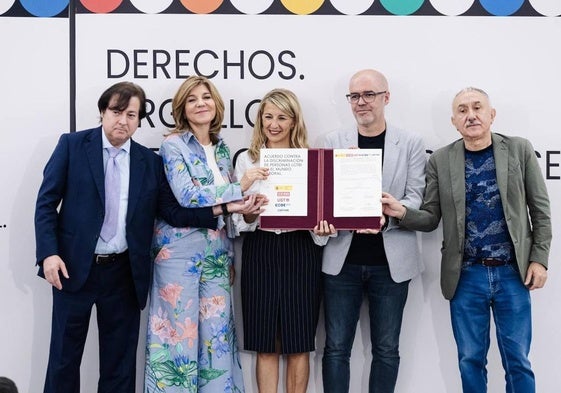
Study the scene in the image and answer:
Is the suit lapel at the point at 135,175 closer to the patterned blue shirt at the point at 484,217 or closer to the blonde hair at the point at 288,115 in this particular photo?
the blonde hair at the point at 288,115

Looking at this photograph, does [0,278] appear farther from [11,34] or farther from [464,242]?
[464,242]

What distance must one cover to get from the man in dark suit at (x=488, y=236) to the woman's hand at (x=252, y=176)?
0.59 metres

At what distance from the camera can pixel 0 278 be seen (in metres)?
3.44

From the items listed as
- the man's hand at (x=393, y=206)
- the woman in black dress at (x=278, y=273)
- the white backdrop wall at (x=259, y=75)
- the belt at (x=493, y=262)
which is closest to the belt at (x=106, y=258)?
the woman in black dress at (x=278, y=273)

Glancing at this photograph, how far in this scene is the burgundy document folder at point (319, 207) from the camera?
2.96 meters

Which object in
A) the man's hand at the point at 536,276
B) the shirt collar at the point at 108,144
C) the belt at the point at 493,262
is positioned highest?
the shirt collar at the point at 108,144

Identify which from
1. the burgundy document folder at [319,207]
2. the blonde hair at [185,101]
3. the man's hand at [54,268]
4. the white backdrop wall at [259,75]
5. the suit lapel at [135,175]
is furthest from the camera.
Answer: the white backdrop wall at [259,75]

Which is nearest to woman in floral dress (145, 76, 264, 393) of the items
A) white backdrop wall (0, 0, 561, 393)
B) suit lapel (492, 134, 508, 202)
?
white backdrop wall (0, 0, 561, 393)

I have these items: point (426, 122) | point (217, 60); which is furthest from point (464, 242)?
point (217, 60)

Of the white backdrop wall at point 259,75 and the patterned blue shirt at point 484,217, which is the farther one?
the white backdrop wall at point 259,75

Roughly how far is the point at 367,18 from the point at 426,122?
→ 674 mm

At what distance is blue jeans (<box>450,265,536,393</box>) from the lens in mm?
2936

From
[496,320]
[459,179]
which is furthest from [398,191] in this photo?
[496,320]

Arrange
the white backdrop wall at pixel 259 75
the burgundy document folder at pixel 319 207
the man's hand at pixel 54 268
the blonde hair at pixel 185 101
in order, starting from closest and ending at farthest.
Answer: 1. the man's hand at pixel 54 268
2. the burgundy document folder at pixel 319 207
3. the blonde hair at pixel 185 101
4. the white backdrop wall at pixel 259 75
